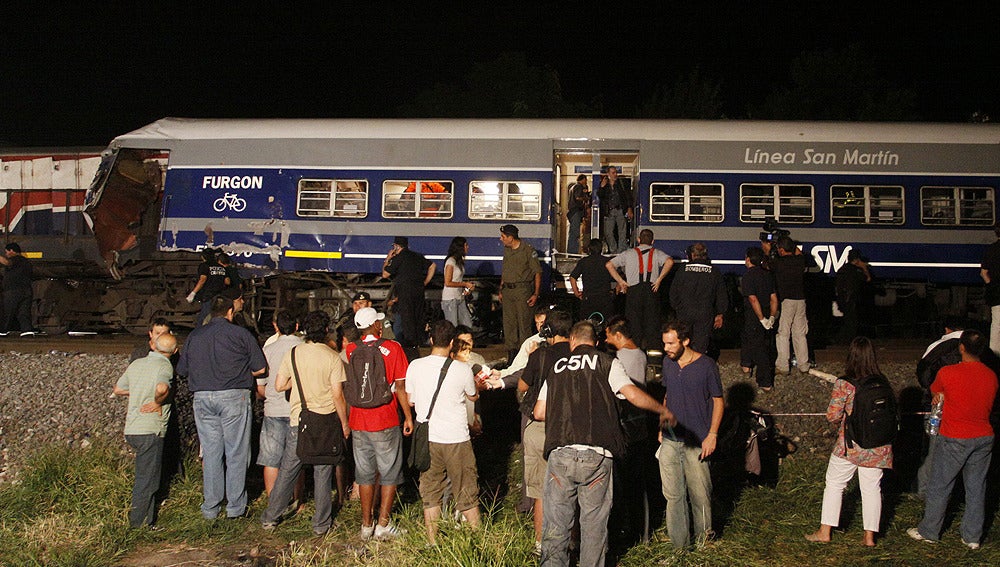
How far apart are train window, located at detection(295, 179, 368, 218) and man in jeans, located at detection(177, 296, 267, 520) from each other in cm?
600

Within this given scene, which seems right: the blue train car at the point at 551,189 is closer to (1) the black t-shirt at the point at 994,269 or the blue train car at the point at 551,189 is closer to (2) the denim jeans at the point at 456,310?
(2) the denim jeans at the point at 456,310

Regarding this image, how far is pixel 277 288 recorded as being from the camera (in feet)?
43.3

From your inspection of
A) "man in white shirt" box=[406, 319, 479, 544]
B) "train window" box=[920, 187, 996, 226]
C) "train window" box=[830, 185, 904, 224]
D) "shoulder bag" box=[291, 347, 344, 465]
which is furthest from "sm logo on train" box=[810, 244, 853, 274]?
"shoulder bag" box=[291, 347, 344, 465]

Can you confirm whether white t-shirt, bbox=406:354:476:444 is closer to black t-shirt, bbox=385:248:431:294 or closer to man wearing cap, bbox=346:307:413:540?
man wearing cap, bbox=346:307:413:540

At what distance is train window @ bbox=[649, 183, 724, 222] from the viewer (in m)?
12.8

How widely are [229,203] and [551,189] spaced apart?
5.32 metres

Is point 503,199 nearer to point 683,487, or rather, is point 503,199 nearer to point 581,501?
point 683,487

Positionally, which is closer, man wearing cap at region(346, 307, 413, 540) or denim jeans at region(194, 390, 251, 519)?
man wearing cap at region(346, 307, 413, 540)

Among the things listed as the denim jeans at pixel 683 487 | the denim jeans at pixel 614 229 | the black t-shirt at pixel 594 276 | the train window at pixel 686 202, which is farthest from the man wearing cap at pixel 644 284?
the denim jeans at pixel 683 487

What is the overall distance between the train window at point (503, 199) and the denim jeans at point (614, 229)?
1216mm

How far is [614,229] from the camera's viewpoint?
12875 mm

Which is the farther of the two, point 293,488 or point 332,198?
point 332,198

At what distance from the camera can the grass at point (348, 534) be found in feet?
20.1

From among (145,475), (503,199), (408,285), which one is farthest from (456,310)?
(145,475)
